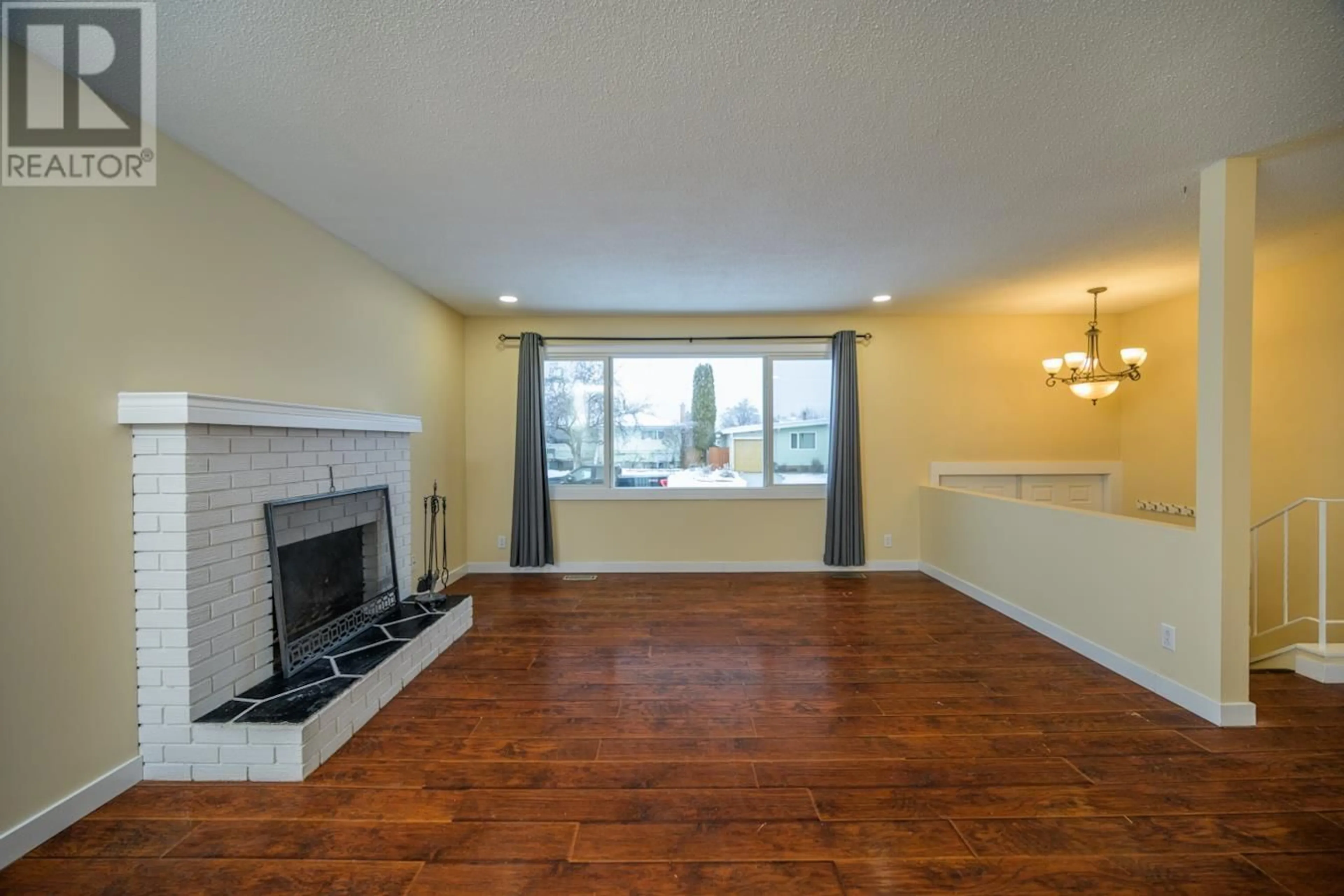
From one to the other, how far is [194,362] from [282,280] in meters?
0.69

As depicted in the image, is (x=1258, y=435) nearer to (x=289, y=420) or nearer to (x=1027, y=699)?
(x=1027, y=699)

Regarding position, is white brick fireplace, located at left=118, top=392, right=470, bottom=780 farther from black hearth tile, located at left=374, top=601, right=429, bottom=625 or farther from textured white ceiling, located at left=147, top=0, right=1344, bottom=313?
textured white ceiling, located at left=147, top=0, right=1344, bottom=313

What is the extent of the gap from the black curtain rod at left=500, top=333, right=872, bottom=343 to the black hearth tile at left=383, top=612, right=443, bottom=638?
8.85 ft

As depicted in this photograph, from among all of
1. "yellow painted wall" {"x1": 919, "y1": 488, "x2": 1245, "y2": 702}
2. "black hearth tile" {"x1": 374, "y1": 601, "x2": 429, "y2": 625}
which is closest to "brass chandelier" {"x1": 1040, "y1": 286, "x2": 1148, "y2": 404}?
"yellow painted wall" {"x1": 919, "y1": 488, "x2": 1245, "y2": 702}

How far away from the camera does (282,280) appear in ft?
8.41

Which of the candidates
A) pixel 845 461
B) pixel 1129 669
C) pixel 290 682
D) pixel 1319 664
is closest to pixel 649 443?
pixel 845 461

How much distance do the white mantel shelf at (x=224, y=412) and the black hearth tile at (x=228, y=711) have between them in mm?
1097

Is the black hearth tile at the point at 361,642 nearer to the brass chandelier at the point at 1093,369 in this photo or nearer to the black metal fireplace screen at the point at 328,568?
the black metal fireplace screen at the point at 328,568

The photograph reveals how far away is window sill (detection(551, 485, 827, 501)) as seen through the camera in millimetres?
4891

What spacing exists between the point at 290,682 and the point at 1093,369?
5.48 metres

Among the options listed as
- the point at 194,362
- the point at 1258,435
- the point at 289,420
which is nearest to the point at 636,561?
the point at 289,420

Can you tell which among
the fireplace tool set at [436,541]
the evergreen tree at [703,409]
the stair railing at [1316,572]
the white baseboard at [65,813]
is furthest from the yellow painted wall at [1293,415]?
the white baseboard at [65,813]

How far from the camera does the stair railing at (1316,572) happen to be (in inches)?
103

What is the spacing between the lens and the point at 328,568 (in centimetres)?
267
